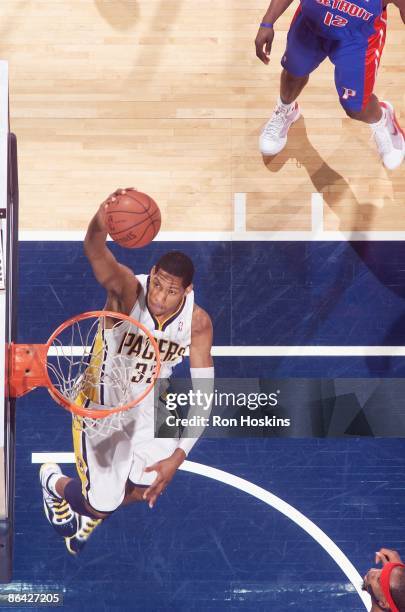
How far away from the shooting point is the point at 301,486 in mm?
5270

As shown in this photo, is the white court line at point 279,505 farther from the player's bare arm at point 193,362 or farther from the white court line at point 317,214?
the white court line at point 317,214

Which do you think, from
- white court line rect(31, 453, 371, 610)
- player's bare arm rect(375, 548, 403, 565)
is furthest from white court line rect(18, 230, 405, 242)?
player's bare arm rect(375, 548, 403, 565)

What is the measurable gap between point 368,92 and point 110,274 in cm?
185

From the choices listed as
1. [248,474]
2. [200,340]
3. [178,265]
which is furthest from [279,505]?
[178,265]

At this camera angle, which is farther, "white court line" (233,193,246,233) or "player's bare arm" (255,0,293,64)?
"white court line" (233,193,246,233)

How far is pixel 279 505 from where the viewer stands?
207 inches

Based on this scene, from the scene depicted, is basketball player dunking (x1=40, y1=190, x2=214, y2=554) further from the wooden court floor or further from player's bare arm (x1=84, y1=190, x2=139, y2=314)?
the wooden court floor

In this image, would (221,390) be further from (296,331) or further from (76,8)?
Result: (76,8)

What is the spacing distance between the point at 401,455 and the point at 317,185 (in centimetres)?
174

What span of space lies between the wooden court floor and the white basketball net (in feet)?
2.30

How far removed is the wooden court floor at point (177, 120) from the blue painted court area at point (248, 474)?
269 millimetres

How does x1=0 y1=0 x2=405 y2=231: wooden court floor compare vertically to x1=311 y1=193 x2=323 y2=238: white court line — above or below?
above

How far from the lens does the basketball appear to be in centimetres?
491

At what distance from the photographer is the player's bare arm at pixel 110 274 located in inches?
205
